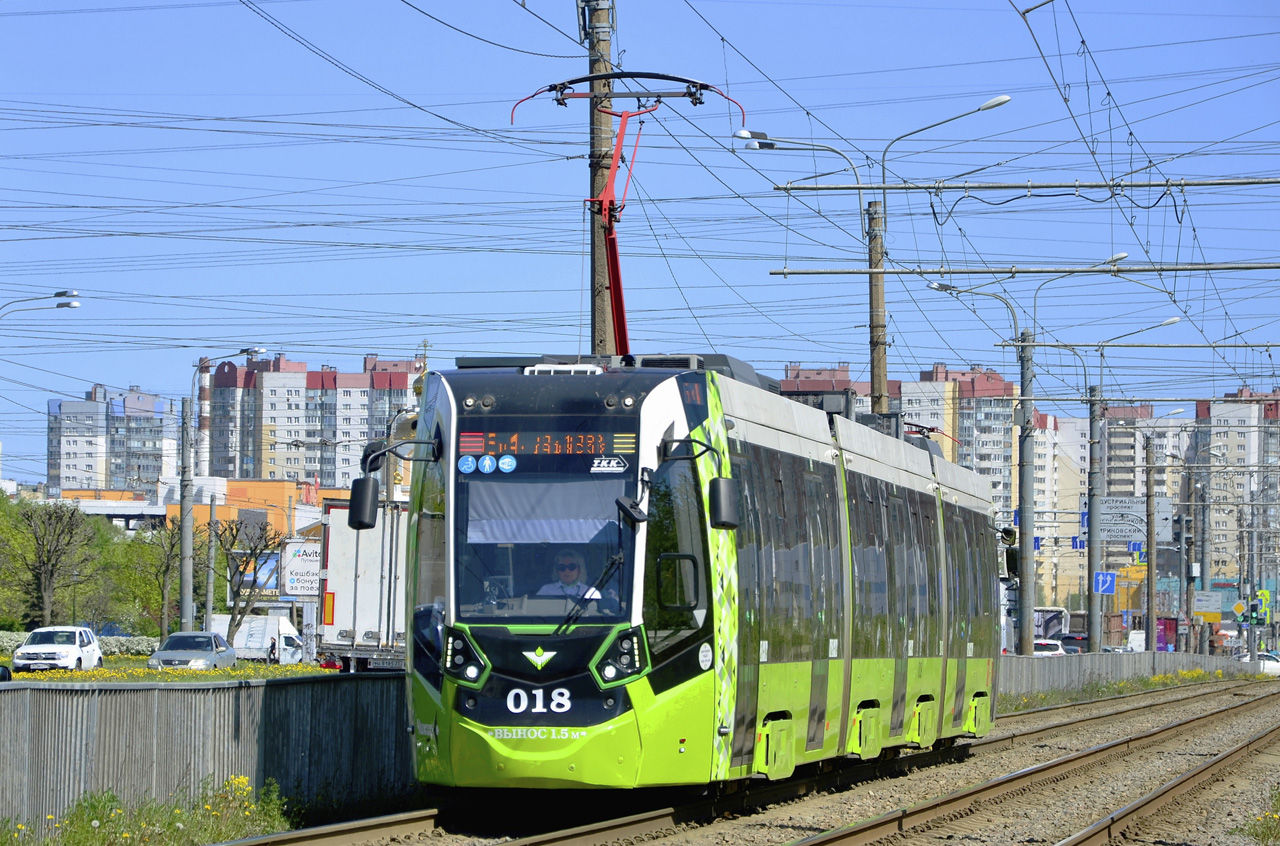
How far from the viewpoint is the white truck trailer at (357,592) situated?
27.8 meters

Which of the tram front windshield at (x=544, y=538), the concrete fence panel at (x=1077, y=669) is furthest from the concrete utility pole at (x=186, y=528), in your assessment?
the tram front windshield at (x=544, y=538)

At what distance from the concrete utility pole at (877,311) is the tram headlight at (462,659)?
16.3 meters

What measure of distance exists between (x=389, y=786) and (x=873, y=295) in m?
15.5

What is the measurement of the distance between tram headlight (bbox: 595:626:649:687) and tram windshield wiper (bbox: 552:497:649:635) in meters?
0.32

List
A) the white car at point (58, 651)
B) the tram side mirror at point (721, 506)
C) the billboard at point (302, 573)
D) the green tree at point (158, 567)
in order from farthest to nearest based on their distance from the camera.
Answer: the green tree at point (158, 567)
the billboard at point (302, 573)
the white car at point (58, 651)
the tram side mirror at point (721, 506)

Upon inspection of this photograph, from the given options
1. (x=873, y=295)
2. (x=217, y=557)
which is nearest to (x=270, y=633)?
(x=217, y=557)

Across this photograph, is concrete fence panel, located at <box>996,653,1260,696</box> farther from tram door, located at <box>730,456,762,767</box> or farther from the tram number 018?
the tram number 018

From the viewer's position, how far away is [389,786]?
14.7 meters

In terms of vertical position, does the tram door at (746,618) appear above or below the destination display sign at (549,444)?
below

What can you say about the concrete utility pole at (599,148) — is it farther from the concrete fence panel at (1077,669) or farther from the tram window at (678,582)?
the concrete fence panel at (1077,669)

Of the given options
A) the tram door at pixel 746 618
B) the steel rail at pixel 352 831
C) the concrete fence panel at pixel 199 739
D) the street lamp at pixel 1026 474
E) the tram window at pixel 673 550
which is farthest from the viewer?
the street lamp at pixel 1026 474

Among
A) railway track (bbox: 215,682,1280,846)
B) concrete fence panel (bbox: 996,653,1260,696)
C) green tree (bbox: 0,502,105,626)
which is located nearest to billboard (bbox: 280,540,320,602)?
concrete fence panel (bbox: 996,653,1260,696)

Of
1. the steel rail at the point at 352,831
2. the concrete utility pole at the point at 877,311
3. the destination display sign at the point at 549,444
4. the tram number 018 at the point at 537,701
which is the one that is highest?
the concrete utility pole at the point at 877,311

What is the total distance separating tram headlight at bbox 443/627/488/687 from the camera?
457 inches
